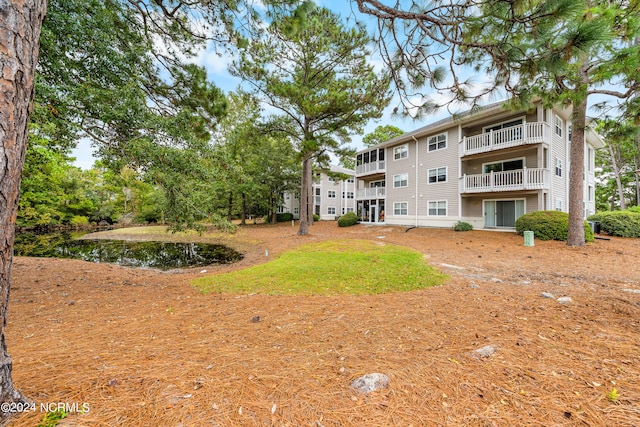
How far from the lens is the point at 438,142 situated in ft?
58.7

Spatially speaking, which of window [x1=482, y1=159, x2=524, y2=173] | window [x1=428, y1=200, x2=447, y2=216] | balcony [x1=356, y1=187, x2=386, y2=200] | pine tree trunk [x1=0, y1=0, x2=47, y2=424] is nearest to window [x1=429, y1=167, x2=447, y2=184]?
window [x1=428, y1=200, x2=447, y2=216]

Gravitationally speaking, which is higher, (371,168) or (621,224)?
(371,168)

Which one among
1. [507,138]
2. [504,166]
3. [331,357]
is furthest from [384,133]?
[331,357]

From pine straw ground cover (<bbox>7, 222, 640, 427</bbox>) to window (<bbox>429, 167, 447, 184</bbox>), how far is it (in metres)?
13.9

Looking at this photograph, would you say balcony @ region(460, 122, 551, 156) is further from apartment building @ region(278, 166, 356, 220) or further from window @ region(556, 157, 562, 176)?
apartment building @ region(278, 166, 356, 220)

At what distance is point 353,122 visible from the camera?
477 inches

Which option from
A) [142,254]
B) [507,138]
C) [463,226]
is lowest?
[142,254]

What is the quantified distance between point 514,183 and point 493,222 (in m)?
3.00

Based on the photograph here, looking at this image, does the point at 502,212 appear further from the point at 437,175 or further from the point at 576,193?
the point at 576,193

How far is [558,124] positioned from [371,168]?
12.7 meters

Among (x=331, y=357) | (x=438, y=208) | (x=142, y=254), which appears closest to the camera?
(x=331, y=357)

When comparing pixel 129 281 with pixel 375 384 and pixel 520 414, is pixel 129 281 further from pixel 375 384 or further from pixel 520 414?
pixel 520 414

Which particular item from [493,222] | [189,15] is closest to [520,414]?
[189,15]

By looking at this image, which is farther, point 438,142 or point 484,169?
Answer: point 438,142
